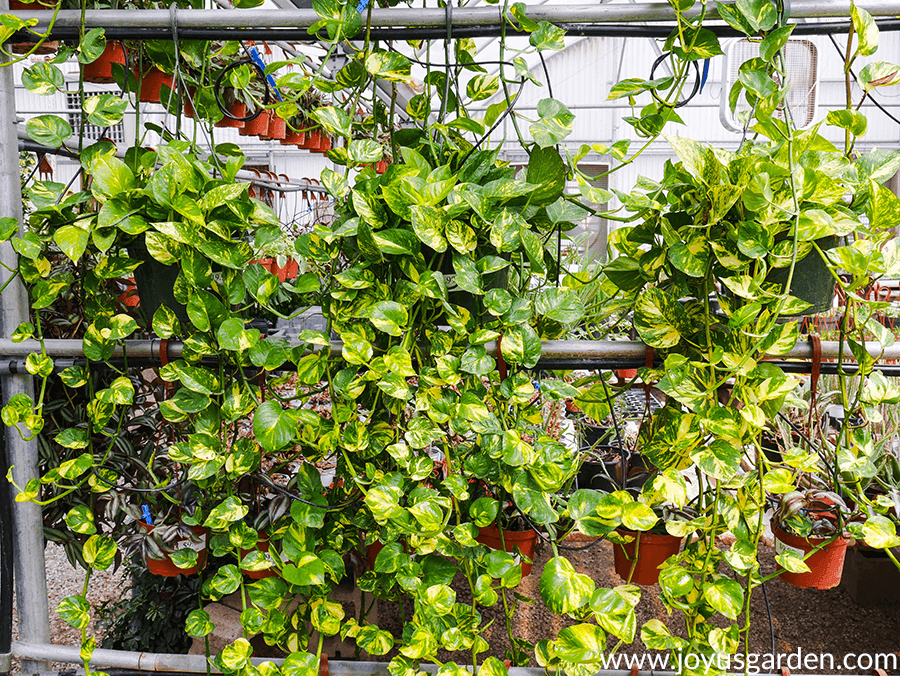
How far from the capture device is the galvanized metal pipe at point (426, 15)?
0.84 meters

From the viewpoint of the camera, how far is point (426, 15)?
87 centimetres

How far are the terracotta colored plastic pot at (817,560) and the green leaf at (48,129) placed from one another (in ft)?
4.08

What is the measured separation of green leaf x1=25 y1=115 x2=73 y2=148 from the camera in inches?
34.2

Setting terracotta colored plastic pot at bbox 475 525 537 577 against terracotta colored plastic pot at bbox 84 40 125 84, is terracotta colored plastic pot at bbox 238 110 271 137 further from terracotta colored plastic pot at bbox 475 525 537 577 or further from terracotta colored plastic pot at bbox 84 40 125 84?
terracotta colored plastic pot at bbox 475 525 537 577

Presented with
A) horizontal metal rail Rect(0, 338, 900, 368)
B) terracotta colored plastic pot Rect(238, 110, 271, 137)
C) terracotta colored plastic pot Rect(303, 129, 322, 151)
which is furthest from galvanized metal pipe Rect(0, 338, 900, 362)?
terracotta colored plastic pot Rect(303, 129, 322, 151)

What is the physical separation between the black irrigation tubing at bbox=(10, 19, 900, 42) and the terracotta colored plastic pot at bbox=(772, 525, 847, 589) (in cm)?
75

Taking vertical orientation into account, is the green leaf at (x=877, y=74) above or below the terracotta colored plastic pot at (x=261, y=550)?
above

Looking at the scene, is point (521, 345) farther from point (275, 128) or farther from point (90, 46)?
point (275, 128)

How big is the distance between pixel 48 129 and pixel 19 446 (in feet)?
1.74

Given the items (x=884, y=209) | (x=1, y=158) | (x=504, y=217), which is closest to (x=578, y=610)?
(x=504, y=217)

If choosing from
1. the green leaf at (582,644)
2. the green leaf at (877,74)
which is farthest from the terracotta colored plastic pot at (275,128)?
the green leaf at (582,644)

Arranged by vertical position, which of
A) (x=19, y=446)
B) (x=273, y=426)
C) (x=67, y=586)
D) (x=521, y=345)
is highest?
(x=521, y=345)

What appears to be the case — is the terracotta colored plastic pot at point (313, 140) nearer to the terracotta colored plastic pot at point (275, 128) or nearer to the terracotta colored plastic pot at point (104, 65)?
the terracotta colored plastic pot at point (275, 128)

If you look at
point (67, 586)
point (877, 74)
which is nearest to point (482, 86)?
point (877, 74)
